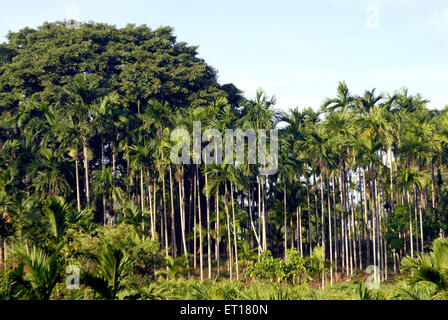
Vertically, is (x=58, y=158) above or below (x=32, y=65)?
below

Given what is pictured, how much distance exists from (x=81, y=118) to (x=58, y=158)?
14.1ft

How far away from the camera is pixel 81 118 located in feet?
169
